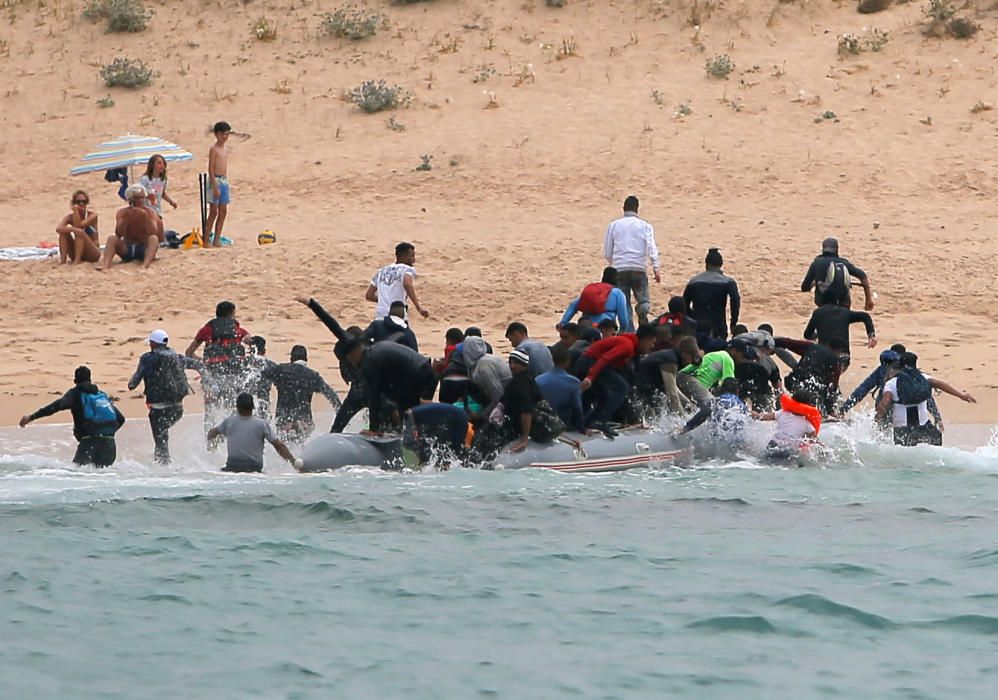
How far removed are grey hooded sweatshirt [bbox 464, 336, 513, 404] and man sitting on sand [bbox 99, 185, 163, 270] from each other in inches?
302

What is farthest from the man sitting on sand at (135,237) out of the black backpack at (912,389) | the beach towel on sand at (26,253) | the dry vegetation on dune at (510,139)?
the black backpack at (912,389)

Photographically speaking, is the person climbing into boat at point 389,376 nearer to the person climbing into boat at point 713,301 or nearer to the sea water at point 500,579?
the sea water at point 500,579

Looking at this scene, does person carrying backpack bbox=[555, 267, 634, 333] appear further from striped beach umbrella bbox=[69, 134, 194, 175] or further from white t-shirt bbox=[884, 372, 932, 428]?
striped beach umbrella bbox=[69, 134, 194, 175]

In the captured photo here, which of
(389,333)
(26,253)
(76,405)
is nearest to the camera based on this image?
(76,405)

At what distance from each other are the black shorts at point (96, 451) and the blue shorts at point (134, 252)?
23.4ft

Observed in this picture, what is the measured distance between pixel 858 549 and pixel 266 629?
4.26 meters

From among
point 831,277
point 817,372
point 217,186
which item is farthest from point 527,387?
point 217,186

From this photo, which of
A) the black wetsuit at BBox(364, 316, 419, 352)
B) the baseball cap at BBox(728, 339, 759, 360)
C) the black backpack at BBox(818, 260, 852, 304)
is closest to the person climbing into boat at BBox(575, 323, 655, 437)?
the baseball cap at BBox(728, 339, 759, 360)

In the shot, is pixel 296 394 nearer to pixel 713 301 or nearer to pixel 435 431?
pixel 435 431

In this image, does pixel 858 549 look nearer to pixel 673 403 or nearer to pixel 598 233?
pixel 673 403

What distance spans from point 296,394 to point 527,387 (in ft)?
7.00

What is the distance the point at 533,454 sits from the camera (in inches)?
550

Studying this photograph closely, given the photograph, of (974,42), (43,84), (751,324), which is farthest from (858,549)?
(43,84)

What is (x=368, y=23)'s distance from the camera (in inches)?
1203
